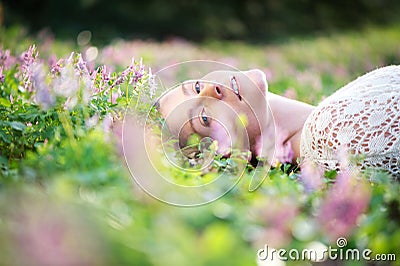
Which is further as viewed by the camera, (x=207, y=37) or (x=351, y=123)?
(x=207, y=37)

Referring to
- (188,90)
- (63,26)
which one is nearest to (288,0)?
(63,26)

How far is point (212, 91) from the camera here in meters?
3.17

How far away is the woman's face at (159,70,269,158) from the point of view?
2932 millimetres

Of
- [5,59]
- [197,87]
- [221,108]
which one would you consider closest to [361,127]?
[221,108]

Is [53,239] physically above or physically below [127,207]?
below

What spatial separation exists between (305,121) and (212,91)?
591mm

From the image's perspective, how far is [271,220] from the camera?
65.1 inches

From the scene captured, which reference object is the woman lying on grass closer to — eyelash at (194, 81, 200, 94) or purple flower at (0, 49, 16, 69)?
eyelash at (194, 81, 200, 94)

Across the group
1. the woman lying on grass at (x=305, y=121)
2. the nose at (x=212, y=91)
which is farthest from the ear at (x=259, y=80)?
the nose at (x=212, y=91)

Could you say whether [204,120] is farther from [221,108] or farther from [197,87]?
[197,87]

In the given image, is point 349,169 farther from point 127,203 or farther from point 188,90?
point 127,203

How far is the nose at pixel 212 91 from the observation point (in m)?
3.13

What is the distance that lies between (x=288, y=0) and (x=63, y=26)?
7463 mm

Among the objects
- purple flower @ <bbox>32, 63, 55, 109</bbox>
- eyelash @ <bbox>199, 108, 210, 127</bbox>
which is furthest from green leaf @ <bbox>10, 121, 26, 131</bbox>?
eyelash @ <bbox>199, 108, 210, 127</bbox>
